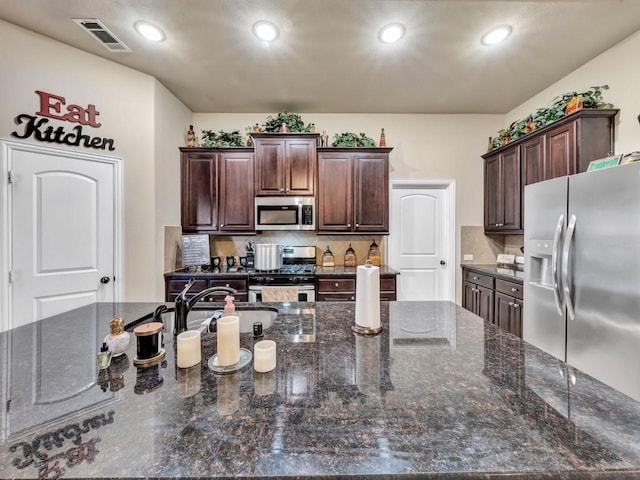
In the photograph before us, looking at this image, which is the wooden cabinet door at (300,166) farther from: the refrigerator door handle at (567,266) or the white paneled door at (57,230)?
the refrigerator door handle at (567,266)

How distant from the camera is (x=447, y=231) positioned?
3.79 meters

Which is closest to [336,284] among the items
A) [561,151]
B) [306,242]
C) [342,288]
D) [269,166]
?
[342,288]

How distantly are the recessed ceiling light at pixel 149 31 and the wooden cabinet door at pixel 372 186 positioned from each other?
2226 millimetres

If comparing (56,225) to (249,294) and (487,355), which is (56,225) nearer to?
(249,294)

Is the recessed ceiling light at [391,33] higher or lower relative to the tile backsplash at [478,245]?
higher

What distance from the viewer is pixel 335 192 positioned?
3377mm

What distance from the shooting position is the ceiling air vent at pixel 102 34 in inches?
85.0

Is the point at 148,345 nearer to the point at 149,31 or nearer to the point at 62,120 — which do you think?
the point at 149,31

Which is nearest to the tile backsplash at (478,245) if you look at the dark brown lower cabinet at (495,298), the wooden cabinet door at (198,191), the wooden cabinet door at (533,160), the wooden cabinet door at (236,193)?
the dark brown lower cabinet at (495,298)

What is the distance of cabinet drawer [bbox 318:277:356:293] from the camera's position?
3.07 metres

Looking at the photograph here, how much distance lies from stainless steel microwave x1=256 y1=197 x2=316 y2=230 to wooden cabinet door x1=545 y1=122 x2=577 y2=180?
2.45m

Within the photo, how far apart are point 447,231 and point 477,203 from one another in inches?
22.4

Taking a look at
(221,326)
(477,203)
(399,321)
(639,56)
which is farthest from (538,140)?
(221,326)

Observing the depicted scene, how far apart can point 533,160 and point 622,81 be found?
0.83 m
